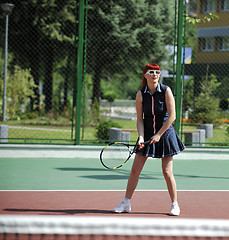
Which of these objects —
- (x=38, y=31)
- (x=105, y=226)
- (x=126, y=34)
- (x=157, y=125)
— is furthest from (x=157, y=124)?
(x=126, y=34)

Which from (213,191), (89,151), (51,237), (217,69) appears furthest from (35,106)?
(51,237)

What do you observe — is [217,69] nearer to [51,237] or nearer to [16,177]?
[16,177]

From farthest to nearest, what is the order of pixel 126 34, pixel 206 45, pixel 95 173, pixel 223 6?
pixel 206 45, pixel 223 6, pixel 126 34, pixel 95 173

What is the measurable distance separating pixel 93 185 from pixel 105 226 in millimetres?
4657

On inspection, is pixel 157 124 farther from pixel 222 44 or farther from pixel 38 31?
pixel 222 44

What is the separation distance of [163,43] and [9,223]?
82.2 feet

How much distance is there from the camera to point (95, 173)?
930 cm

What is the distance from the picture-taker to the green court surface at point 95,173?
8.12m

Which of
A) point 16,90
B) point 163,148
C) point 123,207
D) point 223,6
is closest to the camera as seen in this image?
point 163,148

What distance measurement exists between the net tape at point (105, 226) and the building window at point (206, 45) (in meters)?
35.6

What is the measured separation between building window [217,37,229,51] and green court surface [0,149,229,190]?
1009 inches

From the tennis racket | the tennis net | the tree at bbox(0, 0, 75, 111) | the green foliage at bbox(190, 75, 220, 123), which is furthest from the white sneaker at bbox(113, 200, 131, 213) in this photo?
the tree at bbox(0, 0, 75, 111)

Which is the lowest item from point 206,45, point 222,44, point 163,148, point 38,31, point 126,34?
point 163,148

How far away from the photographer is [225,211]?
21.0 ft
